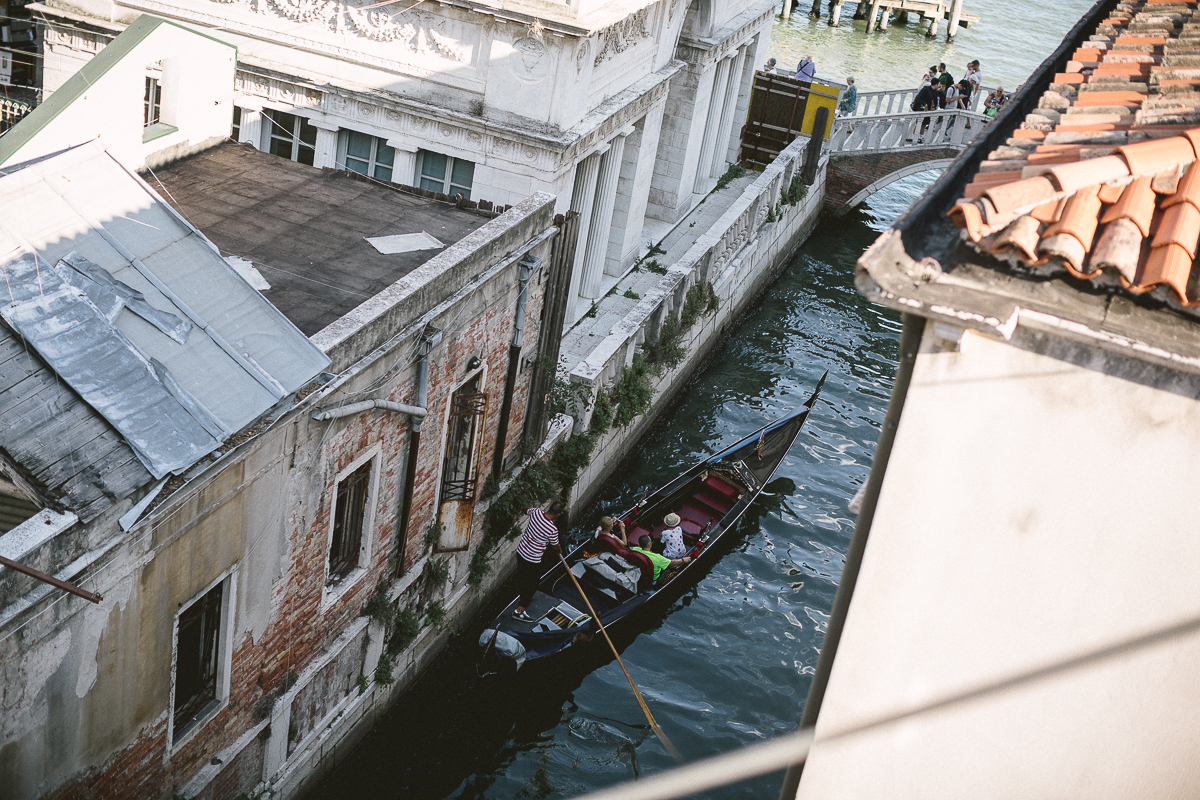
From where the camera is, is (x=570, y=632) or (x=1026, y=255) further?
(x=570, y=632)

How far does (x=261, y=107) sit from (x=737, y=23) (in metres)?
10.9

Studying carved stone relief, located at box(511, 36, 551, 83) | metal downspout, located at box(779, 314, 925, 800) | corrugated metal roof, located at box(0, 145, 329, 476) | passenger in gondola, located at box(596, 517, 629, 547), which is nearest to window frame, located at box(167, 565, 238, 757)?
corrugated metal roof, located at box(0, 145, 329, 476)

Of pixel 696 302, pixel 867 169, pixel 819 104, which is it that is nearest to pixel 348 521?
pixel 696 302

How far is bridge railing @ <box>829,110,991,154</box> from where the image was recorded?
87.5 feet

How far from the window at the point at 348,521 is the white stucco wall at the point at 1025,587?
5.92m

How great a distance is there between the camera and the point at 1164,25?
6691mm

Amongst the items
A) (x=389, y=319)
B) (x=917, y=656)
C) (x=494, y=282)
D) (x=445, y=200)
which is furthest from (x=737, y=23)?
(x=917, y=656)

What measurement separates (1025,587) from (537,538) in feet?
30.3

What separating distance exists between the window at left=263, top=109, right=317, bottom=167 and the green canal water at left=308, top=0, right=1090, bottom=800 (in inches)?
253

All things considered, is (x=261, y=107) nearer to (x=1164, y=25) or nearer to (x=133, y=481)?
(x=133, y=481)

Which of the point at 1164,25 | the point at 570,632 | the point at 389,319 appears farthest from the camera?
the point at 570,632

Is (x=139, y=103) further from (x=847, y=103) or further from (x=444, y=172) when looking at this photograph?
(x=847, y=103)

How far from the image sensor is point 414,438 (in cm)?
1054

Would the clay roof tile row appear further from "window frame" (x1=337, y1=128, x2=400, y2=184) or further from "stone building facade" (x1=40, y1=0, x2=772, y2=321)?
"window frame" (x1=337, y1=128, x2=400, y2=184)
